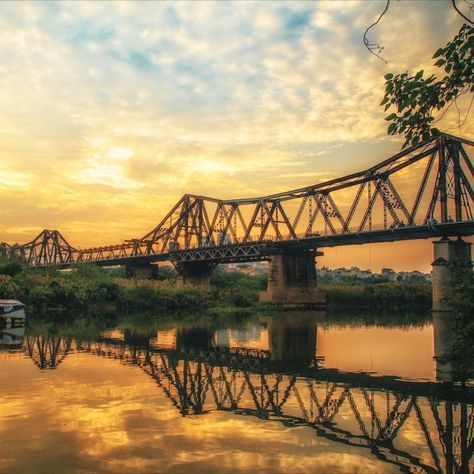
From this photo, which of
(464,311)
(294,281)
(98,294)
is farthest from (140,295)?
(464,311)

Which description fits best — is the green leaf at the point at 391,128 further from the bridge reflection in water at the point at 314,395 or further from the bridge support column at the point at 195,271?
the bridge support column at the point at 195,271

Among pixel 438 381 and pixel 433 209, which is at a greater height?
pixel 433 209

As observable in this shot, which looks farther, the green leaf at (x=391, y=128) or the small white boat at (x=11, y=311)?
the small white boat at (x=11, y=311)

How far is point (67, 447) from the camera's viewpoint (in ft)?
31.0

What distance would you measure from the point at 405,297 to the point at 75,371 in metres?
72.0

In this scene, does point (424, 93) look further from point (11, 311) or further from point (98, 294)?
point (98, 294)

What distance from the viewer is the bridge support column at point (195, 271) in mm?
104500

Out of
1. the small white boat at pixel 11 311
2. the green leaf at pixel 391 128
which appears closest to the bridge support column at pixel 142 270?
the small white boat at pixel 11 311

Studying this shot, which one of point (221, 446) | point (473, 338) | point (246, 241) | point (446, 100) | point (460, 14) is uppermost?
point (246, 241)

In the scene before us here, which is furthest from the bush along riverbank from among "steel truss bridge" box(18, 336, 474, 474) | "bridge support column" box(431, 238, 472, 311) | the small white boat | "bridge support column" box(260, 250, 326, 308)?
"steel truss bridge" box(18, 336, 474, 474)

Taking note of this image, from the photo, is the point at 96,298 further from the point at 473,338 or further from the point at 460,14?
the point at 460,14

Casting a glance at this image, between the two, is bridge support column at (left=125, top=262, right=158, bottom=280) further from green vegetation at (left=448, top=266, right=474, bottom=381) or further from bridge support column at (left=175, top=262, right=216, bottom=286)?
green vegetation at (left=448, top=266, right=474, bottom=381)

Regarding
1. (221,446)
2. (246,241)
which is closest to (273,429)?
(221,446)

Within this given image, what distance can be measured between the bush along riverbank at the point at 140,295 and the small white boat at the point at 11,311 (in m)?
12.8
